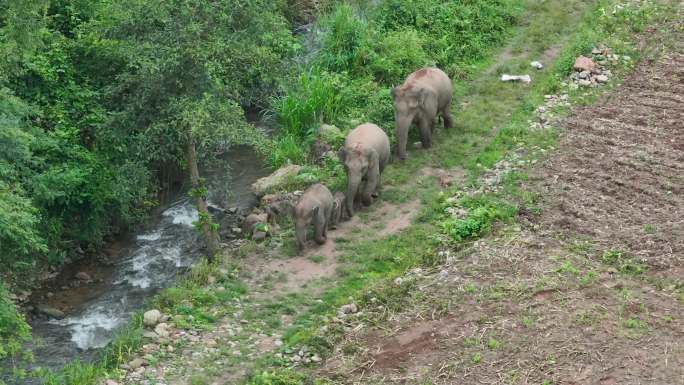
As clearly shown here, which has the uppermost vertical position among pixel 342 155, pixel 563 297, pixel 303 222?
pixel 342 155

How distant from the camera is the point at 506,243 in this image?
14.9 meters

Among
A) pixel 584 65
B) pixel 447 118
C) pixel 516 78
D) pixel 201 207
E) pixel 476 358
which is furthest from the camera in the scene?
pixel 516 78

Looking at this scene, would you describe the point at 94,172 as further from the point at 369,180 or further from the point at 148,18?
the point at 369,180

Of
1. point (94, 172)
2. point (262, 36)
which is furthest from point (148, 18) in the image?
point (94, 172)

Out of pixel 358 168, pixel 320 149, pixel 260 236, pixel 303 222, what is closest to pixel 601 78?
pixel 320 149

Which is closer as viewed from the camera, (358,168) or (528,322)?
(528,322)

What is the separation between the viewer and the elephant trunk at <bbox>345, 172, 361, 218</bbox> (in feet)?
54.6

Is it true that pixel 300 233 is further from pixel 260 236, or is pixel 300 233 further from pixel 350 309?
pixel 350 309

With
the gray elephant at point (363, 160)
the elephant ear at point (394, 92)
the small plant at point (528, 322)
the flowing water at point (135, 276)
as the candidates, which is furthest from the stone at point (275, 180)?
the small plant at point (528, 322)

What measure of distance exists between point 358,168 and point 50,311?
18.4 ft

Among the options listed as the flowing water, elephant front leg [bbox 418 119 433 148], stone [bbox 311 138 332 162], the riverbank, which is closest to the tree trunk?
the riverbank

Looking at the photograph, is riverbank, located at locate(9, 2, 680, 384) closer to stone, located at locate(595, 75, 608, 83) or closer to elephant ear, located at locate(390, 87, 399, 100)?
stone, located at locate(595, 75, 608, 83)

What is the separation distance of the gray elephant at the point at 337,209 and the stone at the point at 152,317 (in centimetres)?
357

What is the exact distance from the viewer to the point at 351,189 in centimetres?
1669
